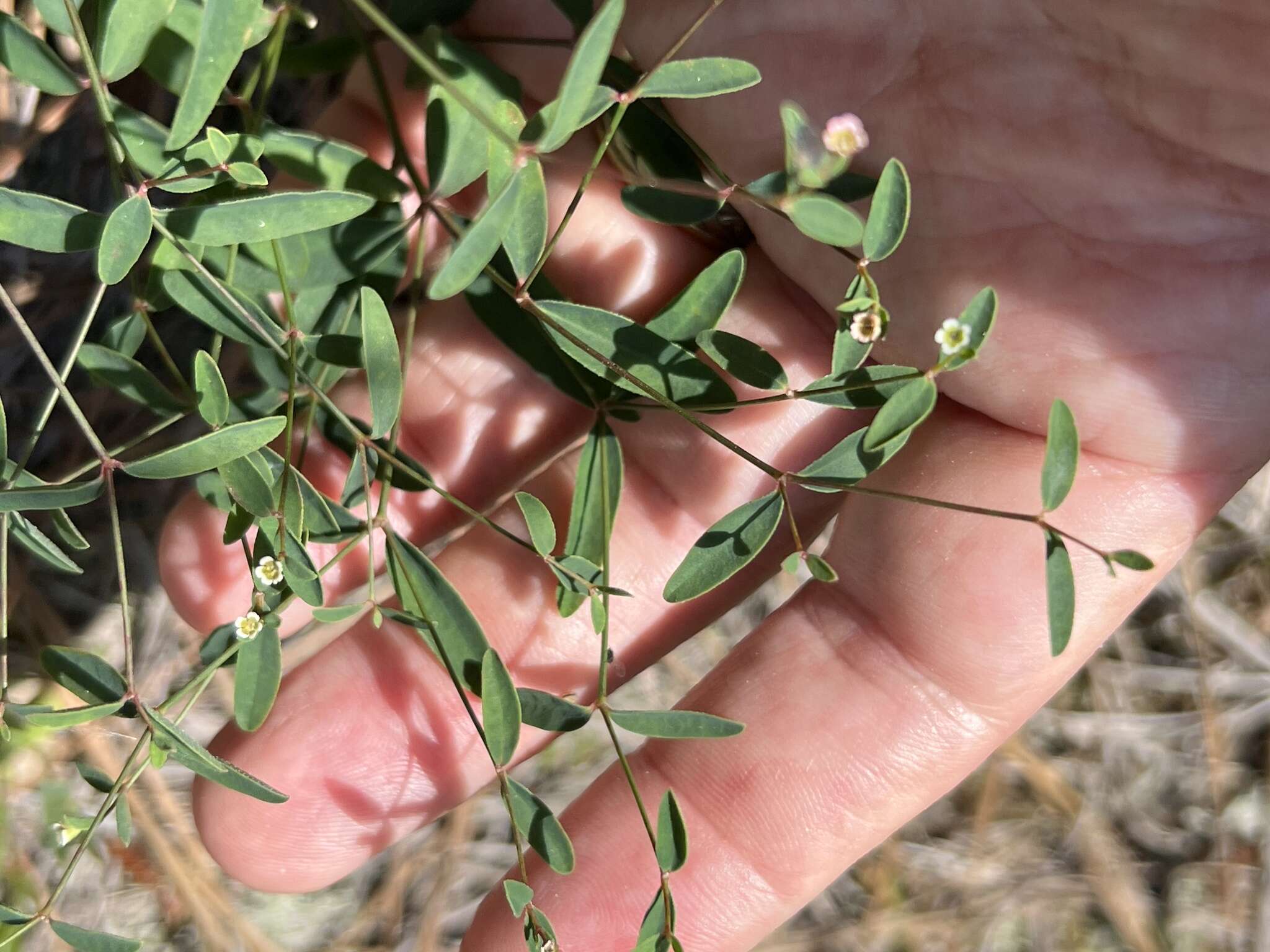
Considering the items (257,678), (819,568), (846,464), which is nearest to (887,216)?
(846,464)

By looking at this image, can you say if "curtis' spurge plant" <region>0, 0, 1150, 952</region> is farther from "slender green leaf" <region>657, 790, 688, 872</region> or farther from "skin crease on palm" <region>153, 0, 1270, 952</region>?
"skin crease on palm" <region>153, 0, 1270, 952</region>

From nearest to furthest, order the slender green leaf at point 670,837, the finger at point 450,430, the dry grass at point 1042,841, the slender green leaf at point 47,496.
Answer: the slender green leaf at point 47,496 → the slender green leaf at point 670,837 → the finger at point 450,430 → the dry grass at point 1042,841

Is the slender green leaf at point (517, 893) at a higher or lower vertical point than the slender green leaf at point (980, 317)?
lower

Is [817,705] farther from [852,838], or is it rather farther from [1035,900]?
[1035,900]

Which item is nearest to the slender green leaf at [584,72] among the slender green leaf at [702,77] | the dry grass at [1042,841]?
the slender green leaf at [702,77]

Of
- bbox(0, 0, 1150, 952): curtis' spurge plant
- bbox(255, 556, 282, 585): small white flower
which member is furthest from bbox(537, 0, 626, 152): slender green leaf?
bbox(255, 556, 282, 585): small white flower

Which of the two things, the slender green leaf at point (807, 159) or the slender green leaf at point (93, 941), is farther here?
the slender green leaf at point (93, 941)

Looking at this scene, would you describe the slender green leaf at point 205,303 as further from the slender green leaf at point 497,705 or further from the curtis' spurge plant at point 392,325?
the slender green leaf at point 497,705
